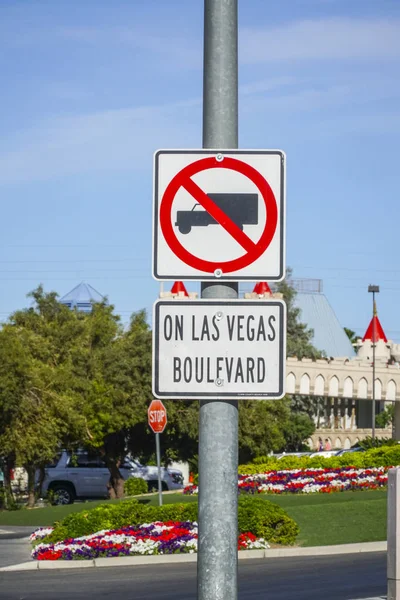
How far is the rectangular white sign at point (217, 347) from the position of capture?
4.78 m

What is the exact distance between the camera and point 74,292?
5364 inches

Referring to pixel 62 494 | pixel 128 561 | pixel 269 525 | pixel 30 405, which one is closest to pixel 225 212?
pixel 128 561

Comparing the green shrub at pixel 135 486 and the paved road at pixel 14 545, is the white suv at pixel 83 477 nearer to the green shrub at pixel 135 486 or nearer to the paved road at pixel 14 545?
the green shrub at pixel 135 486

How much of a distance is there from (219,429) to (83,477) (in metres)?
35.8

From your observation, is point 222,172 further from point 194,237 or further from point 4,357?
point 4,357

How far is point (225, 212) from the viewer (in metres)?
4.88

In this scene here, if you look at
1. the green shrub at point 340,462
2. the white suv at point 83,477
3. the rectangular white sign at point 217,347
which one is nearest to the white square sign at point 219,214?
the rectangular white sign at point 217,347

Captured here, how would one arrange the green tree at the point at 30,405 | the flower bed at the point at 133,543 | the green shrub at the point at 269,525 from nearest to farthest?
1. the flower bed at the point at 133,543
2. the green shrub at the point at 269,525
3. the green tree at the point at 30,405

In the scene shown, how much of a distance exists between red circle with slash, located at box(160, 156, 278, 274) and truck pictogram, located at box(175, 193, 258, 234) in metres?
0.02

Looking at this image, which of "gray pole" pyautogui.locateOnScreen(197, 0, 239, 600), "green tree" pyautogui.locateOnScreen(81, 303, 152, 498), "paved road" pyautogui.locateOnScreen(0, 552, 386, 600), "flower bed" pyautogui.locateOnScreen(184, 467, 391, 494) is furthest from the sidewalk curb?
"green tree" pyautogui.locateOnScreen(81, 303, 152, 498)

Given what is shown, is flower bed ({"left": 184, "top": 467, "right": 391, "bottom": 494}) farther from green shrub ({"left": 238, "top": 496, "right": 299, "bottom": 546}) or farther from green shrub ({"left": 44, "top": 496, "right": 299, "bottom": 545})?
green shrub ({"left": 238, "top": 496, "right": 299, "bottom": 546})

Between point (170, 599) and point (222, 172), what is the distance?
387 inches

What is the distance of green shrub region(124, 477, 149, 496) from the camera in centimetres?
3778

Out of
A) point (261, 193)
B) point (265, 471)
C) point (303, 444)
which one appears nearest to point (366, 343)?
point (303, 444)
